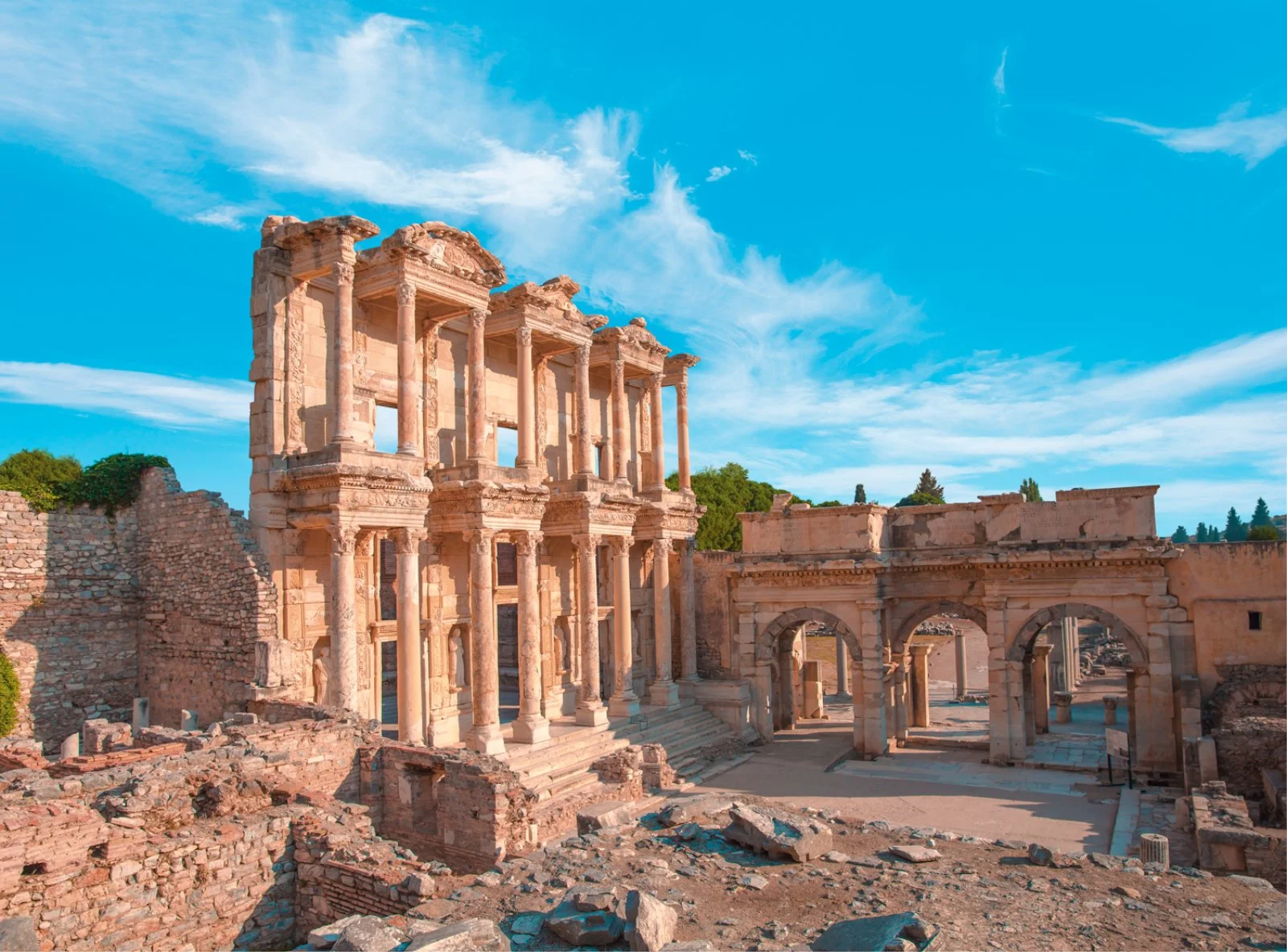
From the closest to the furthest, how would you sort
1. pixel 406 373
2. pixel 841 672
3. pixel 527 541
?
pixel 406 373, pixel 527 541, pixel 841 672

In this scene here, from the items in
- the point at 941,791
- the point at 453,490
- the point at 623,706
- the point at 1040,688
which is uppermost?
the point at 453,490

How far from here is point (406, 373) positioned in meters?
19.9

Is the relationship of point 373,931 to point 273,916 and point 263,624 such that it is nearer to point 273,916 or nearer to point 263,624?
point 273,916

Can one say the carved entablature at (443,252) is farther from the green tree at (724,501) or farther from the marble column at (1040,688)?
the green tree at (724,501)

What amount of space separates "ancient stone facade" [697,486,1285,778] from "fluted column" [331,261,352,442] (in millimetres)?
12873

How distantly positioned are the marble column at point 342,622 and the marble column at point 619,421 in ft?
35.2

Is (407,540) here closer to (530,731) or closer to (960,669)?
(530,731)

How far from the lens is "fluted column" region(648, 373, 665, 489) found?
1154 inches

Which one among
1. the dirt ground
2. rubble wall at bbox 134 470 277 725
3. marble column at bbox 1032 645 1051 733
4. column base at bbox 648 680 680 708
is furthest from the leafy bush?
marble column at bbox 1032 645 1051 733

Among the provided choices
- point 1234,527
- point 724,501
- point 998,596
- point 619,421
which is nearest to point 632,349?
point 619,421

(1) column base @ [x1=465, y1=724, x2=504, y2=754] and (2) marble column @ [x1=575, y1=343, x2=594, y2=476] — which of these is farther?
(2) marble column @ [x1=575, y1=343, x2=594, y2=476]

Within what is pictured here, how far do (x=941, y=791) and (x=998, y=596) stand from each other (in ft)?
18.5

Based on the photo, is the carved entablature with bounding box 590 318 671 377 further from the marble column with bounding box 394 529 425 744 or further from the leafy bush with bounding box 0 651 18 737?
the leafy bush with bounding box 0 651 18 737

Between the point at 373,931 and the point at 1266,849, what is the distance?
1297 centimetres
